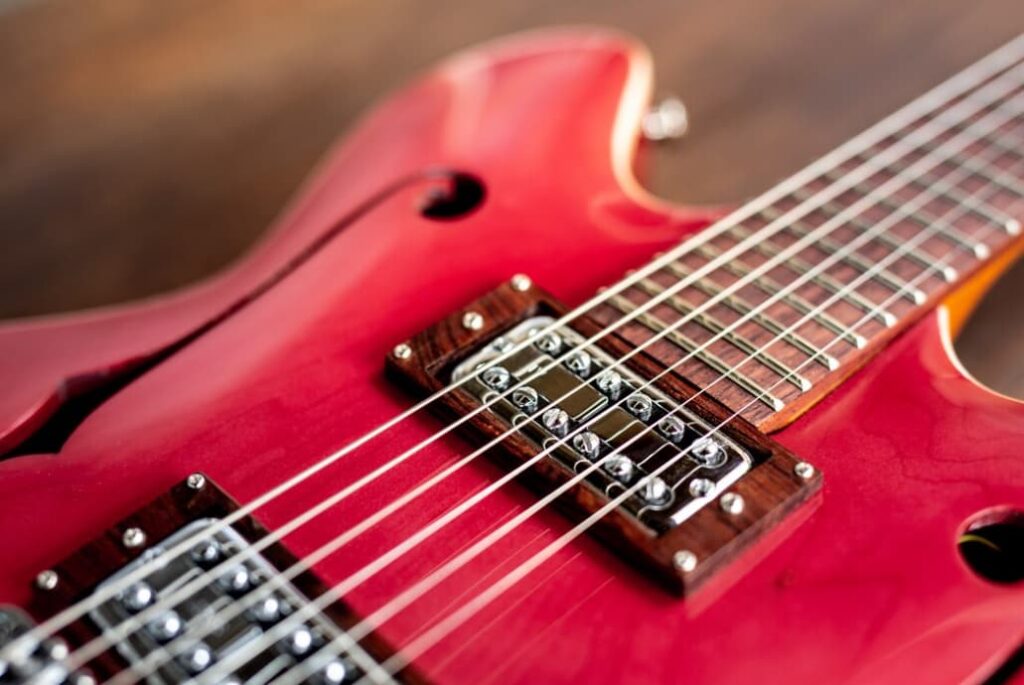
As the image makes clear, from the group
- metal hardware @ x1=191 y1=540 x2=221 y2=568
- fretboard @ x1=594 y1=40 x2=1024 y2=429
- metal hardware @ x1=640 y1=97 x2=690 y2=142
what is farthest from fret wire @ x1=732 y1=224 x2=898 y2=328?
metal hardware @ x1=191 y1=540 x2=221 y2=568

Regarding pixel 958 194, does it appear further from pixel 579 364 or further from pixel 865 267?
pixel 579 364

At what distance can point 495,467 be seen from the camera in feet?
1.78

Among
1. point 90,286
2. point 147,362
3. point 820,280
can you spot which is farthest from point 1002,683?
point 90,286

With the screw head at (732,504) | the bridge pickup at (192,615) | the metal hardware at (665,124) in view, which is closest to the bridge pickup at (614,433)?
the screw head at (732,504)

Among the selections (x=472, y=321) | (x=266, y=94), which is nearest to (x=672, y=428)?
(x=472, y=321)

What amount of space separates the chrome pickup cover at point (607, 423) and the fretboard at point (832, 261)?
3cm

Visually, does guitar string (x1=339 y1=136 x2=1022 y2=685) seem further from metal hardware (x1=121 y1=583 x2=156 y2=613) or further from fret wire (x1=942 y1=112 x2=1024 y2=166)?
fret wire (x1=942 y1=112 x2=1024 y2=166)

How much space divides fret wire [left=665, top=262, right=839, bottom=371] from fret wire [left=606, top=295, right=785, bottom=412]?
40 millimetres

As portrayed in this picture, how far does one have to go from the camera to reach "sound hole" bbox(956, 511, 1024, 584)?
540mm

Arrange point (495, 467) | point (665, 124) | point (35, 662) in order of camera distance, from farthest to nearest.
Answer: point (665, 124) < point (495, 467) < point (35, 662)

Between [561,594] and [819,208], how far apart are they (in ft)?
1.11

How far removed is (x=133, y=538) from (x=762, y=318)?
0.34 m

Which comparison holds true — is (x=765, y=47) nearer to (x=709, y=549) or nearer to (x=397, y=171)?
(x=397, y=171)

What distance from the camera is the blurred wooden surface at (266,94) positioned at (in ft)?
2.84
